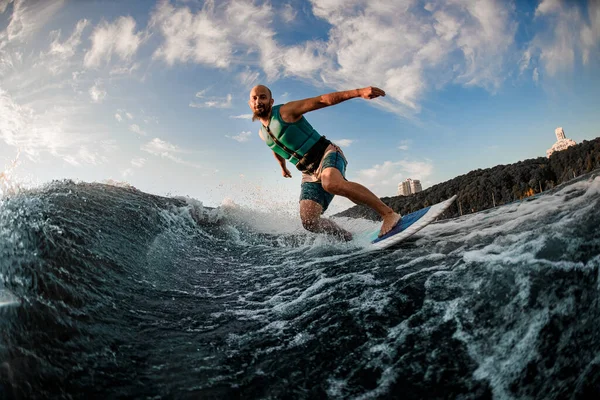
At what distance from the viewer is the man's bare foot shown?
4.20 m

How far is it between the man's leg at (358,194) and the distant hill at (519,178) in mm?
44552

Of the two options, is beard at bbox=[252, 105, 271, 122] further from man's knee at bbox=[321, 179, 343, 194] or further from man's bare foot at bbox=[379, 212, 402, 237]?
man's bare foot at bbox=[379, 212, 402, 237]

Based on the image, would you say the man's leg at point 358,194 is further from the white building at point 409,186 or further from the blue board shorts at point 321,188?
the white building at point 409,186

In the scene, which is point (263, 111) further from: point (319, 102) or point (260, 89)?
point (319, 102)

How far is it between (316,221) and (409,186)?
99.6m

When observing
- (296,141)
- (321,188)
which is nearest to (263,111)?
(296,141)

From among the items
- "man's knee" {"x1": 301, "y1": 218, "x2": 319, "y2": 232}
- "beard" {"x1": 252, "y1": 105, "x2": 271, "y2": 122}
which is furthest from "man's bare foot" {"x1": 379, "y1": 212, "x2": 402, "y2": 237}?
"beard" {"x1": 252, "y1": 105, "x2": 271, "y2": 122}

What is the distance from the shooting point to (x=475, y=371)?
147 centimetres

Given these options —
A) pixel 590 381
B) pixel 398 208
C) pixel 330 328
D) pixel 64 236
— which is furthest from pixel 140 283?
pixel 398 208

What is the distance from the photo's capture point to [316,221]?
5.04 metres

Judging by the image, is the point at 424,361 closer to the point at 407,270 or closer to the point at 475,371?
the point at 475,371

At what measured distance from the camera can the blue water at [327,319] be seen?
4.88 feet

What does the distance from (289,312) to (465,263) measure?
1.39 metres

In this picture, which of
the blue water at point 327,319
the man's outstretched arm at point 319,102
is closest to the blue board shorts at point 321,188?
the man's outstretched arm at point 319,102
